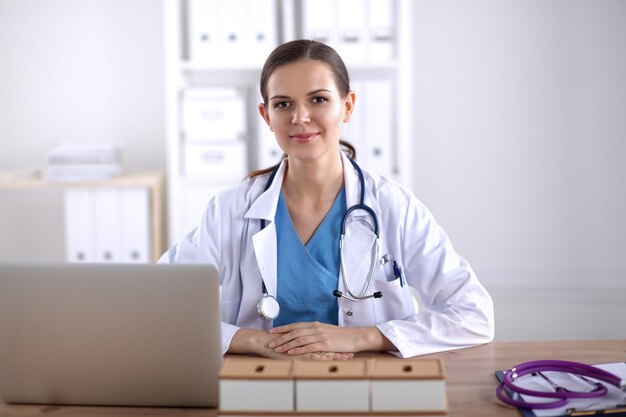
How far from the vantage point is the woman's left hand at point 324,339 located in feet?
5.06

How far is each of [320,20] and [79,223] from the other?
4.17 feet

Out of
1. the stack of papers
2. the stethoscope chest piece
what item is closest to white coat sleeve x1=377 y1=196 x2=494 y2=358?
the stethoscope chest piece

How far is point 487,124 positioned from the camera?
3852 mm

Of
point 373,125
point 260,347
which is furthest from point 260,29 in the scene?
point 260,347

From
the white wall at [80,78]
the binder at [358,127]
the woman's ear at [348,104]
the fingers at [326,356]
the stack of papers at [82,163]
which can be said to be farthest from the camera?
the white wall at [80,78]

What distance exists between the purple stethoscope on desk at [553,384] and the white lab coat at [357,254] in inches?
9.7

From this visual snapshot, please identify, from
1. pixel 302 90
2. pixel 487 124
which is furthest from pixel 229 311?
pixel 487 124

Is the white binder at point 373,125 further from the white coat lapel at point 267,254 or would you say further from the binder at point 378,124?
the white coat lapel at point 267,254

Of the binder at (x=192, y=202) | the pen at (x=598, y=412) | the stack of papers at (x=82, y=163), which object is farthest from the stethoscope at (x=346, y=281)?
the stack of papers at (x=82, y=163)

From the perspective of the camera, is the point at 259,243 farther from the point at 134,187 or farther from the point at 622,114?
the point at 622,114

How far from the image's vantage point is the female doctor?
1772mm

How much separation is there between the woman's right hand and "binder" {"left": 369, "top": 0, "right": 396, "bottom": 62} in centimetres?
192

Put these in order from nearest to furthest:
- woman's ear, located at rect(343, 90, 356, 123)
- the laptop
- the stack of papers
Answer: the laptop < woman's ear, located at rect(343, 90, 356, 123) < the stack of papers

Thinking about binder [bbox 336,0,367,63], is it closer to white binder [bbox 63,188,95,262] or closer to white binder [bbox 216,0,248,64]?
white binder [bbox 216,0,248,64]
